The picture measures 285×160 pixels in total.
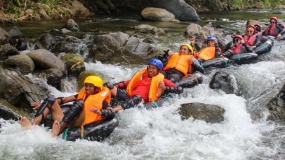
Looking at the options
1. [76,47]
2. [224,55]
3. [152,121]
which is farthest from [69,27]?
[152,121]

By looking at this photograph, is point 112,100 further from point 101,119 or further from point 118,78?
point 118,78

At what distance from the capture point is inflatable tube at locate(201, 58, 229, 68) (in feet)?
31.1

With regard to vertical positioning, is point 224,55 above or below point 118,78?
above

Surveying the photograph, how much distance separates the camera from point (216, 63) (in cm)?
952

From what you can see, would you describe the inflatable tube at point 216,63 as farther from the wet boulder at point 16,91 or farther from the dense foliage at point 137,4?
the dense foliage at point 137,4

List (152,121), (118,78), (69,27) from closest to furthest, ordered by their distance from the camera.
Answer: (152,121) → (118,78) → (69,27)

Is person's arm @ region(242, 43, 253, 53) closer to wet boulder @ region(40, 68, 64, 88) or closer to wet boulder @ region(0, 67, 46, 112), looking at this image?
wet boulder @ region(40, 68, 64, 88)

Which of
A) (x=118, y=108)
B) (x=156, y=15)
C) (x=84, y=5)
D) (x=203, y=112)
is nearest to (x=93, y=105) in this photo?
(x=118, y=108)

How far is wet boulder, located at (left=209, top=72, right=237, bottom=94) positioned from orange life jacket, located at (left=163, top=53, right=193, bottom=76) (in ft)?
2.47

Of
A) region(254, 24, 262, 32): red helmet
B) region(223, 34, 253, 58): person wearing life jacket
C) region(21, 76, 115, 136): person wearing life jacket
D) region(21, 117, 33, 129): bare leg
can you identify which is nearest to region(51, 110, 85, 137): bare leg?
region(21, 76, 115, 136): person wearing life jacket

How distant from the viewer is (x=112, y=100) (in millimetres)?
6984

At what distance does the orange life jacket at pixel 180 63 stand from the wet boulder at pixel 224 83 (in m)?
0.75

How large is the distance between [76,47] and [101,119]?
A: 19.7 ft

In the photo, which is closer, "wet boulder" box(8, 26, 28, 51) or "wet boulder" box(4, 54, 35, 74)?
"wet boulder" box(4, 54, 35, 74)
